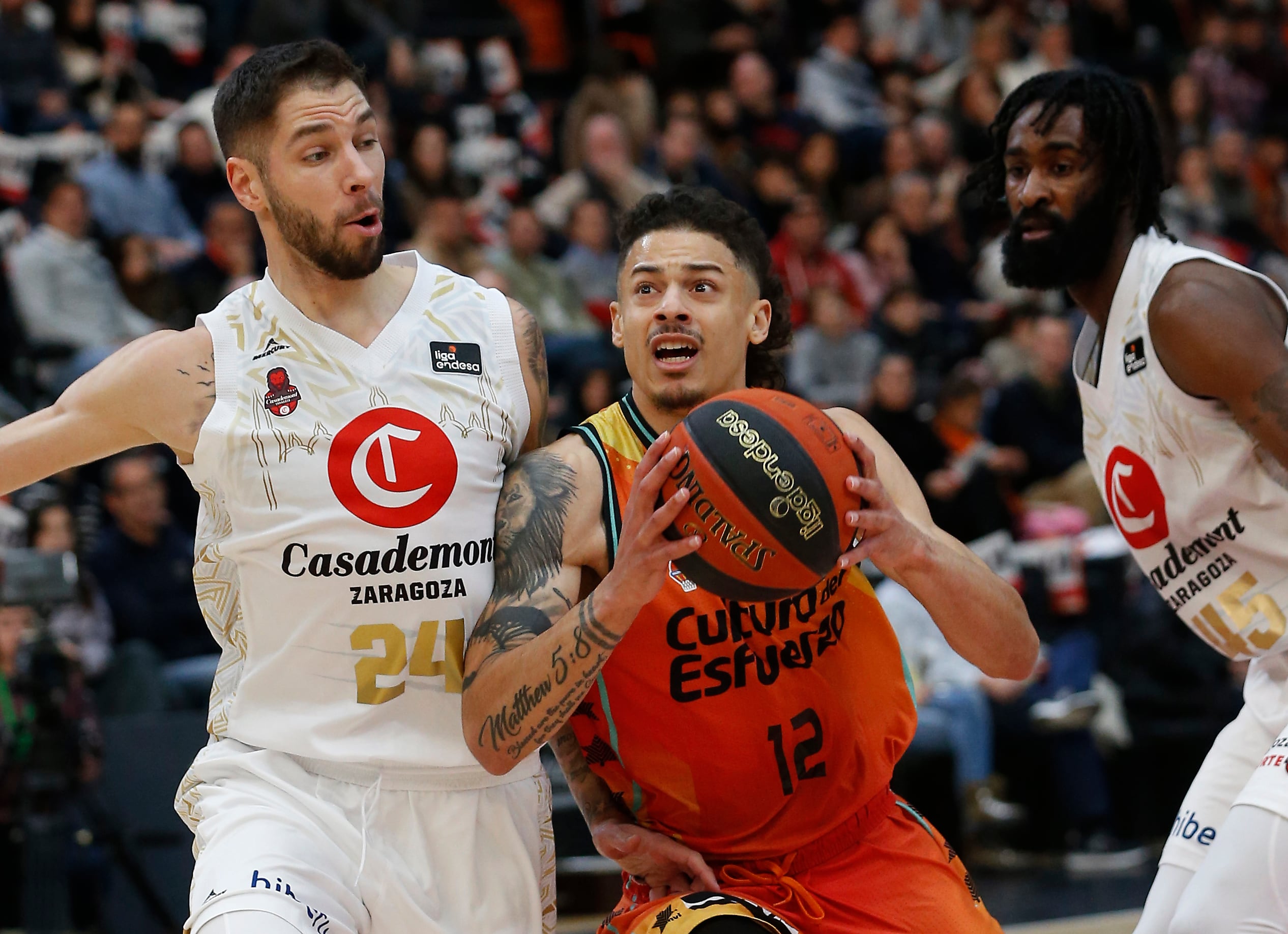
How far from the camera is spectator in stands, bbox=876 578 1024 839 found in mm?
8234

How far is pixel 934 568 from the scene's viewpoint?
3.33 meters

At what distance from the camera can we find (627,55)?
13.9 meters

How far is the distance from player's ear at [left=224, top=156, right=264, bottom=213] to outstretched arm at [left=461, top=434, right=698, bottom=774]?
0.90 m

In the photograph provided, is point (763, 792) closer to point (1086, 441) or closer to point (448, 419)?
point (448, 419)

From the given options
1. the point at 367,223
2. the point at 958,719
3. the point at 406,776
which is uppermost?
the point at 367,223

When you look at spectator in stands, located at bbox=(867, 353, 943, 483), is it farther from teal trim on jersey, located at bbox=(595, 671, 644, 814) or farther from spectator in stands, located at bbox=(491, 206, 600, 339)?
teal trim on jersey, located at bbox=(595, 671, 644, 814)

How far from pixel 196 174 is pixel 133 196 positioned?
50 centimetres

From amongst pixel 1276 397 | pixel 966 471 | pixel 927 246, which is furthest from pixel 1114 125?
pixel 927 246

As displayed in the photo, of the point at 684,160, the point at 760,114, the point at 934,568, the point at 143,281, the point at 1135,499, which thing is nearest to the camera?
the point at 934,568

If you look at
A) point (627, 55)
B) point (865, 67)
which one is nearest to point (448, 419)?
point (627, 55)

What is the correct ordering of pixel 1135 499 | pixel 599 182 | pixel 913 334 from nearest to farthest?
pixel 1135 499 → pixel 913 334 → pixel 599 182

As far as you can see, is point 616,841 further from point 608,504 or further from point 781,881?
point 608,504

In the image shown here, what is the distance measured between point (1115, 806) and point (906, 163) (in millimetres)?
5999

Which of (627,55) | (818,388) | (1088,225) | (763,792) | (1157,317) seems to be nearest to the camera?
(763,792)
